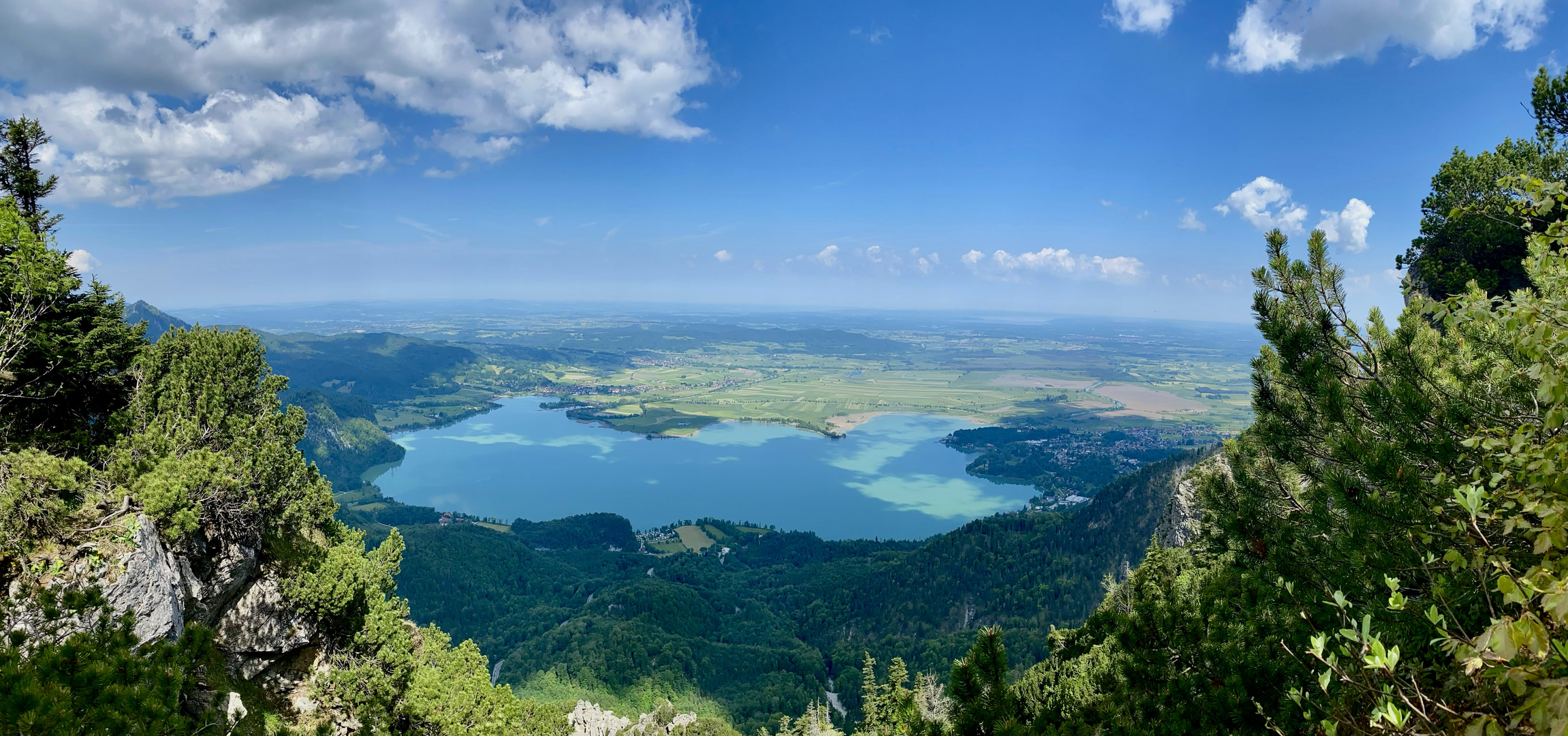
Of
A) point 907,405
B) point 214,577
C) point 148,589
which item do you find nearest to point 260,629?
point 214,577

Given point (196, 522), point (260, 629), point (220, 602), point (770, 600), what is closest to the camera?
point (196, 522)

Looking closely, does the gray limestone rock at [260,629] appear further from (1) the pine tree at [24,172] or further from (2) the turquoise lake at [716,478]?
(2) the turquoise lake at [716,478]

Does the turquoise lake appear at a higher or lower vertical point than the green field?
lower

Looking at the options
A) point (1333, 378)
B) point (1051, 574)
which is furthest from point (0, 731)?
point (1051, 574)

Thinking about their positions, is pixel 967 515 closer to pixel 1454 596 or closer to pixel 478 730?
pixel 478 730

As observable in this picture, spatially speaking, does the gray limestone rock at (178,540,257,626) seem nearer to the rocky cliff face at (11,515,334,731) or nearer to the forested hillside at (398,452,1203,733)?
the rocky cliff face at (11,515,334,731)

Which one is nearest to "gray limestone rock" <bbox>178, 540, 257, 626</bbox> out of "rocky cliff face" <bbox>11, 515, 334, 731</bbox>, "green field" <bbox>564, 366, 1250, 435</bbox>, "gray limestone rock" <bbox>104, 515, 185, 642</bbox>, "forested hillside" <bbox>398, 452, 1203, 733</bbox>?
"rocky cliff face" <bbox>11, 515, 334, 731</bbox>

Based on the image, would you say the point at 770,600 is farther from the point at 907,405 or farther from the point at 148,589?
the point at 907,405
